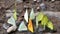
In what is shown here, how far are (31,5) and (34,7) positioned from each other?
42mm

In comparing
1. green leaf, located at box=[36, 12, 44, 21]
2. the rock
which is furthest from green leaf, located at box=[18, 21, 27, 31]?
green leaf, located at box=[36, 12, 44, 21]

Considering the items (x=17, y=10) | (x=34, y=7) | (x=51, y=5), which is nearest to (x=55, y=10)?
(x=51, y=5)

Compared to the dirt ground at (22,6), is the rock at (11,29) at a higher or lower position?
lower

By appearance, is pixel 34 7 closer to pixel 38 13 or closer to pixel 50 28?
pixel 38 13

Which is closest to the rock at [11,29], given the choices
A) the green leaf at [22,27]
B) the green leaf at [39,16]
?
the green leaf at [22,27]

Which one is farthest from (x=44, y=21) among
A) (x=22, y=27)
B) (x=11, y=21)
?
(x=11, y=21)

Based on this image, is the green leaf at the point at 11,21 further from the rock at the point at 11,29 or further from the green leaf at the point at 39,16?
the green leaf at the point at 39,16

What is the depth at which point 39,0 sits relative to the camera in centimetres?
225

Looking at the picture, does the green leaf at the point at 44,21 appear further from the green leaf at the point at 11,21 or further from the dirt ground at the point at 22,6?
the green leaf at the point at 11,21

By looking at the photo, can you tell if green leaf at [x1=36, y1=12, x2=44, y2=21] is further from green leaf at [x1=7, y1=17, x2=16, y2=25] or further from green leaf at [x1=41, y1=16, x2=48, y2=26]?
green leaf at [x1=7, y1=17, x2=16, y2=25]

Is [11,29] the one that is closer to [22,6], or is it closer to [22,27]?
[22,27]

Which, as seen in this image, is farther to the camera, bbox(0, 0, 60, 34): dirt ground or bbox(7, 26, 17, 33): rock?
bbox(0, 0, 60, 34): dirt ground

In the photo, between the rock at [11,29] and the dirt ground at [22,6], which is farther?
the dirt ground at [22,6]

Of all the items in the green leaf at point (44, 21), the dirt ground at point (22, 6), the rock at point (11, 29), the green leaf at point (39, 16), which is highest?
the dirt ground at point (22, 6)
